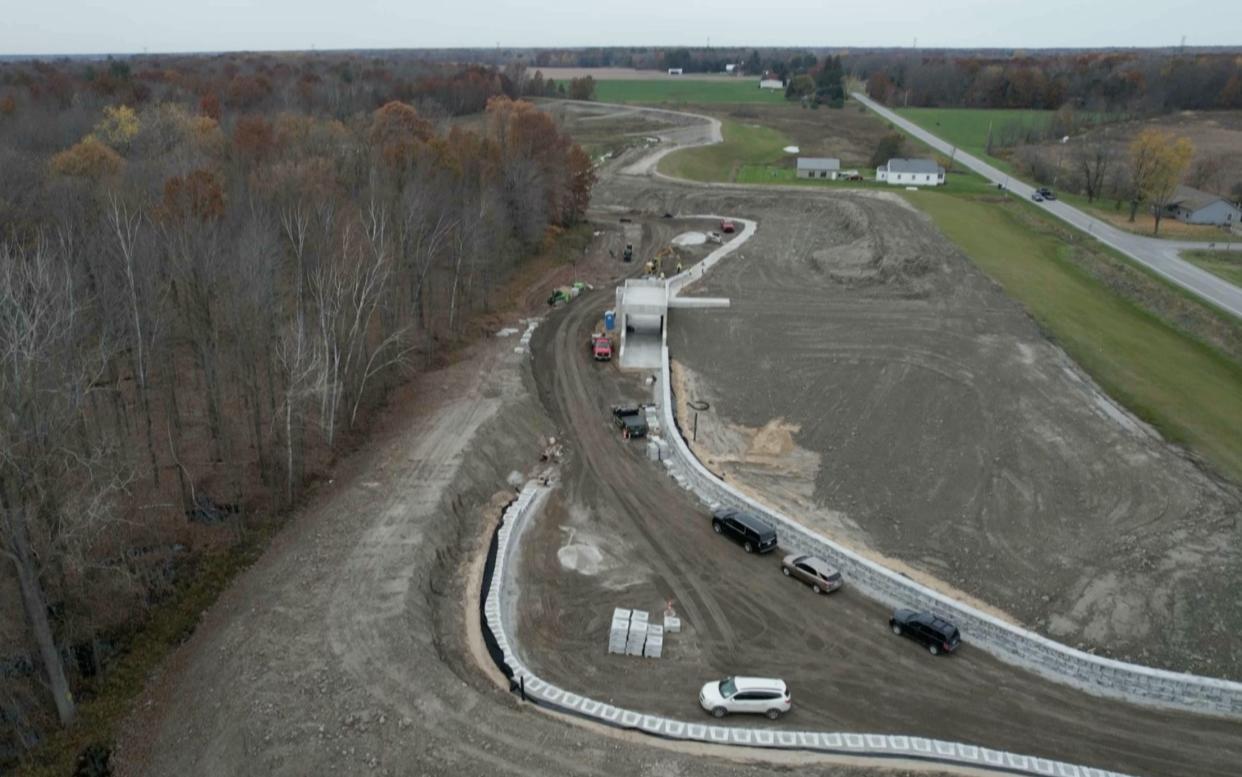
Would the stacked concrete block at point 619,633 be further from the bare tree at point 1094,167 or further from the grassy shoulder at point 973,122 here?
the grassy shoulder at point 973,122

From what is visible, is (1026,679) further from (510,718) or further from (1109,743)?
(510,718)

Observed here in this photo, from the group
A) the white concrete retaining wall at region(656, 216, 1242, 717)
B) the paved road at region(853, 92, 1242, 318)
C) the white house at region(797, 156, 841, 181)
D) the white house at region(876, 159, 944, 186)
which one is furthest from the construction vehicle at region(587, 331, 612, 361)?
the white house at region(797, 156, 841, 181)

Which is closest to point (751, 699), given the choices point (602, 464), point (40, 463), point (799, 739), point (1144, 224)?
point (799, 739)

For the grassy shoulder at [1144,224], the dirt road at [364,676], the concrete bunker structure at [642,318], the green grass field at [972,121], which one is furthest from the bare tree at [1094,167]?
the dirt road at [364,676]

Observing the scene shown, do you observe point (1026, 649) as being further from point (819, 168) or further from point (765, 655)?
point (819, 168)

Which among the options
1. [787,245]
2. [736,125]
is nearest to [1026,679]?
[787,245]

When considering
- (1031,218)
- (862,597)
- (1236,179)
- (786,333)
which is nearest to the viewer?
(862,597)

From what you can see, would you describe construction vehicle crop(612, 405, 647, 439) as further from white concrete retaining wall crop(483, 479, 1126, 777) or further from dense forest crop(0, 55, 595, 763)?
white concrete retaining wall crop(483, 479, 1126, 777)
